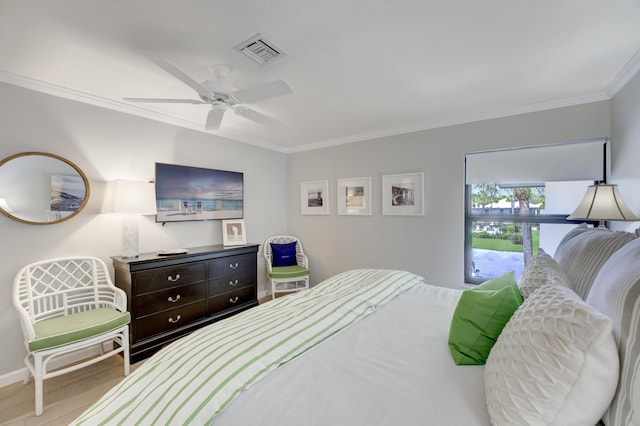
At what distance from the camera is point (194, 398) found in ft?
3.03

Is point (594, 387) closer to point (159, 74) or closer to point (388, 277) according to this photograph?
point (388, 277)

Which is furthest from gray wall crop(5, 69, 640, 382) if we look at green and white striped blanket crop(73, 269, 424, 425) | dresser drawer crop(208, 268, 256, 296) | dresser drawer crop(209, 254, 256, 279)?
green and white striped blanket crop(73, 269, 424, 425)

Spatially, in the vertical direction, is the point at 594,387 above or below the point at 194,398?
above

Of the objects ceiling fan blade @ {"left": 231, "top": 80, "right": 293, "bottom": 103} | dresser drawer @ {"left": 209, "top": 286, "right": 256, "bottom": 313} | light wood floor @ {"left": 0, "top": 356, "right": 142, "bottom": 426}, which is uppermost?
ceiling fan blade @ {"left": 231, "top": 80, "right": 293, "bottom": 103}

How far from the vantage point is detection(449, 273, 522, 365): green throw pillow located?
1149 millimetres

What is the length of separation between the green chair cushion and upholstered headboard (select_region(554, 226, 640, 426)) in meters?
2.94

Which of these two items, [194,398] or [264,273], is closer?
[194,398]

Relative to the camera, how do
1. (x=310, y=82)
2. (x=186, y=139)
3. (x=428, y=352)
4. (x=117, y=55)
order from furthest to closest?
(x=186, y=139), (x=310, y=82), (x=117, y=55), (x=428, y=352)

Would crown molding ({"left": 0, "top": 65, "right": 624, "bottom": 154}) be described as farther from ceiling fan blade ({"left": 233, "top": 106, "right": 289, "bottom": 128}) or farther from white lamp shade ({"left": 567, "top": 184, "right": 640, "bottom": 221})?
ceiling fan blade ({"left": 233, "top": 106, "right": 289, "bottom": 128})

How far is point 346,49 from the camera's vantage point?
185 cm

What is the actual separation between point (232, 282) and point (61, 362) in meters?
1.60

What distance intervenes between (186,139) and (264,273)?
221 centimetres

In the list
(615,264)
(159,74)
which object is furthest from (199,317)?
(615,264)

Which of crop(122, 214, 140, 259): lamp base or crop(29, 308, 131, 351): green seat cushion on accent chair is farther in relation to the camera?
crop(122, 214, 140, 259): lamp base
